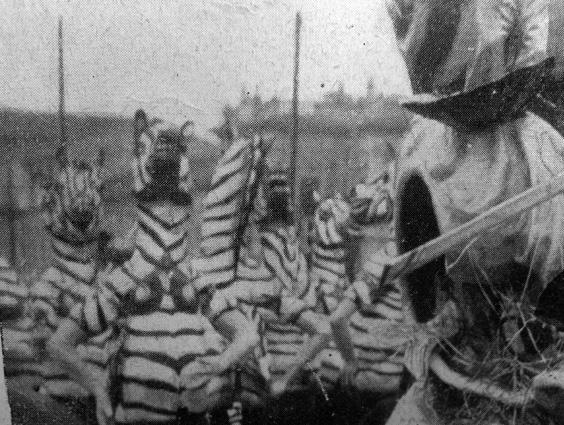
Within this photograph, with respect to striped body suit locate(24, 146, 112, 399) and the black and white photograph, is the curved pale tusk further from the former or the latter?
striped body suit locate(24, 146, 112, 399)

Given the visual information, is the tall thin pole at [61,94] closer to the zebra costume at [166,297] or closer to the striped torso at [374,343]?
the zebra costume at [166,297]

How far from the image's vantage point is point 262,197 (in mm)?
2734

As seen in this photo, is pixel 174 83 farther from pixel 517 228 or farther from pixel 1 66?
pixel 517 228

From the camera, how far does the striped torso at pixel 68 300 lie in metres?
2.79

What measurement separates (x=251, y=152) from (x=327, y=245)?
1.61 ft

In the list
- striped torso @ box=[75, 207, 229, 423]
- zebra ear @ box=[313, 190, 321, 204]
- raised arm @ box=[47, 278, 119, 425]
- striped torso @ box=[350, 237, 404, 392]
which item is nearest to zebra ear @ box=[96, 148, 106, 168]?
striped torso @ box=[75, 207, 229, 423]

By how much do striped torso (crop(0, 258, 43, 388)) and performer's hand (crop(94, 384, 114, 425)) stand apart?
26cm

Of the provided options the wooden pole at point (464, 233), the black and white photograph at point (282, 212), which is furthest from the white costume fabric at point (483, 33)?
the wooden pole at point (464, 233)

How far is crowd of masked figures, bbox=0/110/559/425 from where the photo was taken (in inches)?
107

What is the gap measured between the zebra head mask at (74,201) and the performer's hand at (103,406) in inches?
25.0

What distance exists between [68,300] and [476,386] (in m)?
1.73

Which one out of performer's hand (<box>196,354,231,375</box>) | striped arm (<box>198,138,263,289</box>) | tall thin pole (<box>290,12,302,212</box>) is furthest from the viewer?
performer's hand (<box>196,354,231,375</box>)

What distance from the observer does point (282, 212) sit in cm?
274

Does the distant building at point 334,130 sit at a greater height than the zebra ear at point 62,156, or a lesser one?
greater
